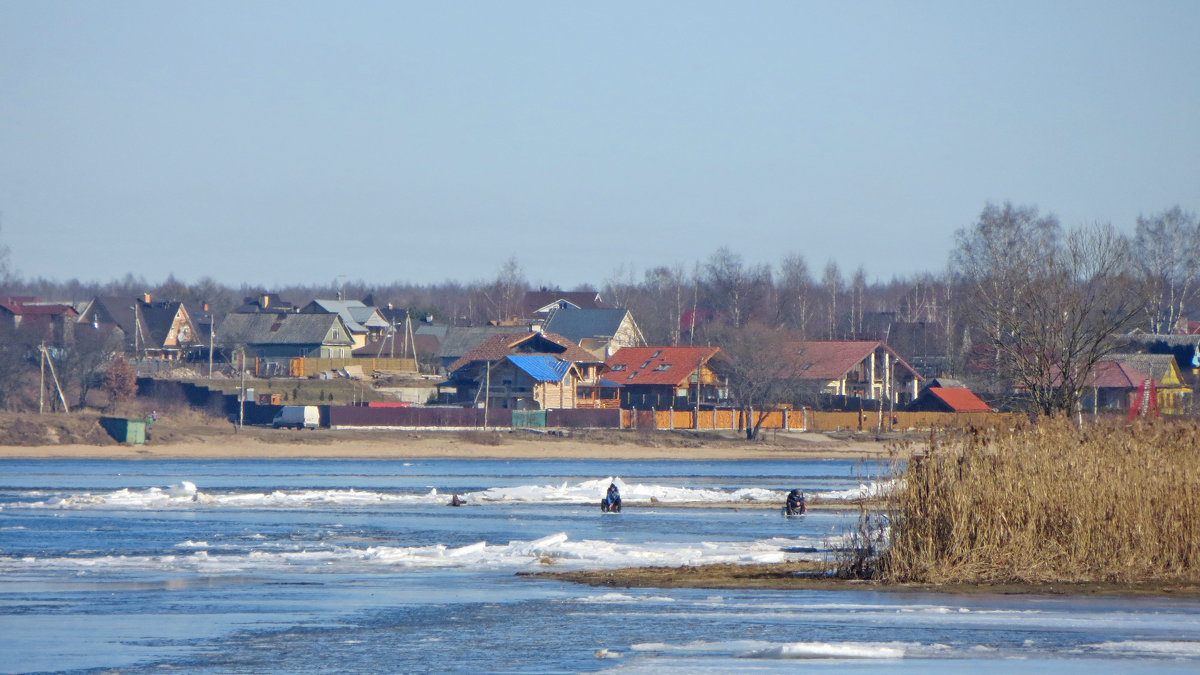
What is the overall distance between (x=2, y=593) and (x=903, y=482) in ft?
44.1

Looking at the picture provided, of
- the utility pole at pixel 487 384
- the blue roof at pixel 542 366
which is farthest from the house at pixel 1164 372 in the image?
the utility pole at pixel 487 384

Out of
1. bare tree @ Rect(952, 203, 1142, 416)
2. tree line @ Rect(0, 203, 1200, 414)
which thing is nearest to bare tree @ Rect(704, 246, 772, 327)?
tree line @ Rect(0, 203, 1200, 414)

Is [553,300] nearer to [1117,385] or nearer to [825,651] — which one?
[1117,385]

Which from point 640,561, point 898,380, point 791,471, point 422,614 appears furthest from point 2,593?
point 898,380

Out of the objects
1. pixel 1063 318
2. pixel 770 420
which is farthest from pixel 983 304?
pixel 770 420

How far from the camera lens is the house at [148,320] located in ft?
420

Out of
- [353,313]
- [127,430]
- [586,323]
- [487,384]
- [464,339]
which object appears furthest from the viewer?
[353,313]

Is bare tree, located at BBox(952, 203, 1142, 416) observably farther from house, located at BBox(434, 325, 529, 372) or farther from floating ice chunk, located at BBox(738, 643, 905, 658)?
house, located at BBox(434, 325, 529, 372)

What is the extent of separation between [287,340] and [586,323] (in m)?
27.0

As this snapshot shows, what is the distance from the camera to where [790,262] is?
156750mm

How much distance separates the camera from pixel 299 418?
254 ft

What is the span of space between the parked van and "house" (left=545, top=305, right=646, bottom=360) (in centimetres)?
3841

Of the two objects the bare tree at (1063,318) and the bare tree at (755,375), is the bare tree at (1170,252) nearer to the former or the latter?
the bare tree at (755,375)

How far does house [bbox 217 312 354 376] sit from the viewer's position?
109 m
